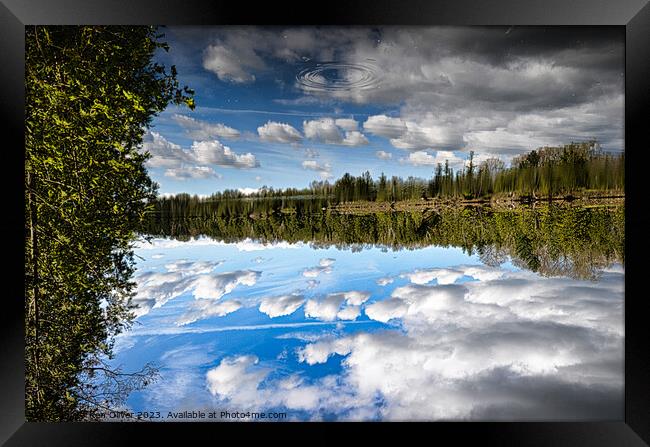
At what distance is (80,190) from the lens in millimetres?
2793

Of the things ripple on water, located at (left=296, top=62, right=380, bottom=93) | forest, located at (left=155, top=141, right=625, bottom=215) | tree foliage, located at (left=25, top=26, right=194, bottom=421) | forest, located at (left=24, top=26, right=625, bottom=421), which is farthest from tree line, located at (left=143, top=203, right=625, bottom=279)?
ripple on water, located at (left=296, top=62, right=380, bottom=93)

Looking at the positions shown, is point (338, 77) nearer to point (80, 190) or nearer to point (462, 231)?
point (462, 231)

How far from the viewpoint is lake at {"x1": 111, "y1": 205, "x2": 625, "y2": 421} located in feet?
9.00

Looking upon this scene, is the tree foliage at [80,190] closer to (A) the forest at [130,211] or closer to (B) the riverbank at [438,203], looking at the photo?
(A) the forest at [130,211]

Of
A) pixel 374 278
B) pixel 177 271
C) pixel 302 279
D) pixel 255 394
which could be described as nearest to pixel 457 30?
pixel 374 278

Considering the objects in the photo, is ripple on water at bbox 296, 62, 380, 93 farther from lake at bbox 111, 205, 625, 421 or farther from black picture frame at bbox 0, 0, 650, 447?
lake at bbox 111, 205, 625, 421

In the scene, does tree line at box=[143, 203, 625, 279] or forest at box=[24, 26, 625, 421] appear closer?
forest at box=[24, 26, 625, 421]

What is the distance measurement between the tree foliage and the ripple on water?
0.90 metres

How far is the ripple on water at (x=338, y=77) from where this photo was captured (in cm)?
283

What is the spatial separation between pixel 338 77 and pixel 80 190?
6.65ft


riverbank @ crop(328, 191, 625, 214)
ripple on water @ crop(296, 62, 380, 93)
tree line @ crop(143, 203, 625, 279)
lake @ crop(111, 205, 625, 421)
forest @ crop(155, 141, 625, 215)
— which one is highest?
ripple on water @ crop(296, 62, 380, 93)

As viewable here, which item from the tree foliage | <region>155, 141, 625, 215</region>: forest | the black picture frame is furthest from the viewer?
<region>155, 141, 625, 215</region>: forest

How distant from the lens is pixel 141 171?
2.88 meters
